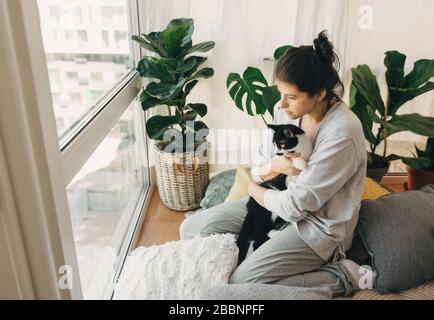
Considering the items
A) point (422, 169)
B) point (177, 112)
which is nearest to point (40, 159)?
point (177, 112)

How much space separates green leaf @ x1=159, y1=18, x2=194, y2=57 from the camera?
75.6 inches

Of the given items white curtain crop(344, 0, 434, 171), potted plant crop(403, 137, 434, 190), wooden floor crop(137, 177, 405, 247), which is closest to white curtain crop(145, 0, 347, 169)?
white curtain crop(344, 0, 434, 171)

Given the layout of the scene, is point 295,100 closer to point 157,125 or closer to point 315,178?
point 315,178

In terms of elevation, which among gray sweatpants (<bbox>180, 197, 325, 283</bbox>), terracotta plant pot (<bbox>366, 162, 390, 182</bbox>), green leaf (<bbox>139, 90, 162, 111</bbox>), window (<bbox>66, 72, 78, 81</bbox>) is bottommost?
terracotta plant pot (<bbox>366, 162, 390, 182</bbox>)

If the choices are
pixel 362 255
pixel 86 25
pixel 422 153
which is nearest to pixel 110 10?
pixel 86 25

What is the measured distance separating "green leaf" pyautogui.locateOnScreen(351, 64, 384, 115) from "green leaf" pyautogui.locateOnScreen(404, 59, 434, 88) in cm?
19

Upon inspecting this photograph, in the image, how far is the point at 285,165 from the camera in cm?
127

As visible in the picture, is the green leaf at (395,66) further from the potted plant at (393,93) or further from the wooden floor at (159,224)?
the wooden floor at (159,224)

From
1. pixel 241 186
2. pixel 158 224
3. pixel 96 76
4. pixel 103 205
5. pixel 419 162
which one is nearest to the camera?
pixel 96 76

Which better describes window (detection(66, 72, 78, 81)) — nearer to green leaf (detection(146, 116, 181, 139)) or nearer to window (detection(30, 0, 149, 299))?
window (detection(30, 0, 149, 299))

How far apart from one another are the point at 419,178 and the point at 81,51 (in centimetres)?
205
